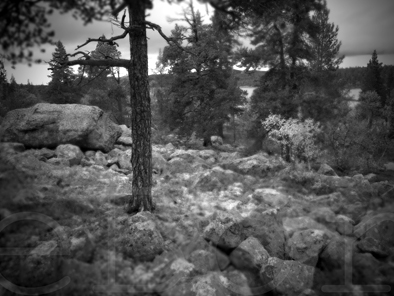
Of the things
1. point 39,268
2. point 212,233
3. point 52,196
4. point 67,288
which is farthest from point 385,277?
point 52,196

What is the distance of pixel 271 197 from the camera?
25.6 ft

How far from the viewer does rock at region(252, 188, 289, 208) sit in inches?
297

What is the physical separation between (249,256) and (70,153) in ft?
27.5

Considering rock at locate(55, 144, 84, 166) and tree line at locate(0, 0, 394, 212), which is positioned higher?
tree line at locate(0, 0, 394, 212)

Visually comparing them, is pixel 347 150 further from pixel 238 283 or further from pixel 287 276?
pixel 238 283

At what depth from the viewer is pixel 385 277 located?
15.1 ft

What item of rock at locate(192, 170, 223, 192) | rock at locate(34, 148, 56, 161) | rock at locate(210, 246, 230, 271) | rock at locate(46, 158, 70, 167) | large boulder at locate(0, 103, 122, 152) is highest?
large boulder at locate(0, 103, 122, 152)

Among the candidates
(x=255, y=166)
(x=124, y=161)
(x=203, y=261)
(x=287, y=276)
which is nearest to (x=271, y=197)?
(x=255, y=166)

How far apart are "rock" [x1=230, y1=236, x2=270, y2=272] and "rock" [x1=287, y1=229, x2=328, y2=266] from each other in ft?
2.66

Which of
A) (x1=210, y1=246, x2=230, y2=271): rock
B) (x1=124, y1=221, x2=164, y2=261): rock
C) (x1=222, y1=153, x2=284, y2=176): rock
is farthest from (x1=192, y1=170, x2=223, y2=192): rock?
(x1=124, y1=221, x2=164, y2=261): rock

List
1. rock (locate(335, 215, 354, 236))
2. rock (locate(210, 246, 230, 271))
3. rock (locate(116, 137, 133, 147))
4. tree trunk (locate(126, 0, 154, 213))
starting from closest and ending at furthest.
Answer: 1. rock (locate(210, 246, 230, 271))
2. tree trunk (locate(126, 0, 154, 213))
3. rock (locate(335, 215, 354, 236))
4. rock (locate(116, 137, 133, 147))

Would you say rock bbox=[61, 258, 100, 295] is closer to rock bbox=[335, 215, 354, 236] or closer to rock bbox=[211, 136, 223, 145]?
rock bbox=[335, 215, 354, 236]

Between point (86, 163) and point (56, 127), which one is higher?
point (56, 127)

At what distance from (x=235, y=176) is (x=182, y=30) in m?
13.9
